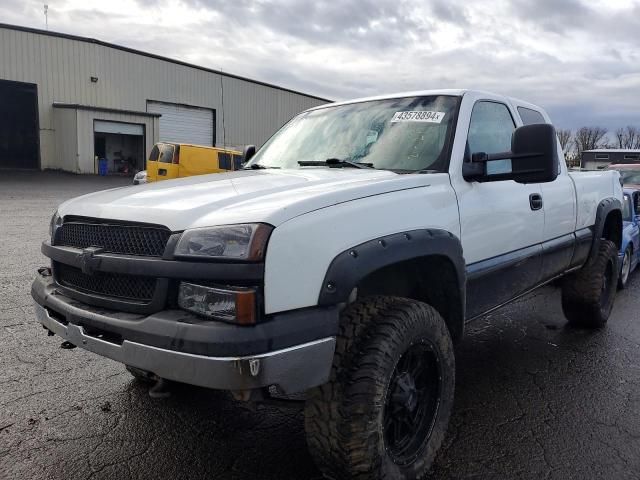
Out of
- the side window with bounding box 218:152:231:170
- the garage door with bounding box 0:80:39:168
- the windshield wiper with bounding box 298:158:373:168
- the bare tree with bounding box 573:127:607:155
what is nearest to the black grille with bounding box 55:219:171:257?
the windshield wiper with bounding box 298:158:373:168

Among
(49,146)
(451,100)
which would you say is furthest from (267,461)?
(49,146)

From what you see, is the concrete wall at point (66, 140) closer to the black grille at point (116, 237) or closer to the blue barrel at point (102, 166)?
the blue barrel at point (102, 166)

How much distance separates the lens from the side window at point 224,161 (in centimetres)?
2008

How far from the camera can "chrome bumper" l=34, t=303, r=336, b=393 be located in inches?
76.9

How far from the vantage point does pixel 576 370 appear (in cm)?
414

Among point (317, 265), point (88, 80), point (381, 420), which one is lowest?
point (381, 420)

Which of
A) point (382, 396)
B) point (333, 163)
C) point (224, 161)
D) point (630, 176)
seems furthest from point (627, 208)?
point (224, 161)

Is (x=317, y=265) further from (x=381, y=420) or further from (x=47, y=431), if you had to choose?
(x=47, y=431)

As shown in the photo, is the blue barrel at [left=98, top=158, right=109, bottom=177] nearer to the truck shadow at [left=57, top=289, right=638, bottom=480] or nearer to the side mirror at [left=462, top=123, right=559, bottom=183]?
the truck shadow at [left=57, top=289, right=638, bottom=480]

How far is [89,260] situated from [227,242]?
0.71 m

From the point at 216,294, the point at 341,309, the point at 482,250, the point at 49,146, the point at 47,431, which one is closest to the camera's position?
the point at 216,294

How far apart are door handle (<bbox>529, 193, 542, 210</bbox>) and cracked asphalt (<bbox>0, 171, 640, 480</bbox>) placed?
1.24 metres

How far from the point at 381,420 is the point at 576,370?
2.51 meters

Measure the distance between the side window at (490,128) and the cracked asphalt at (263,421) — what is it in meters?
1.64
